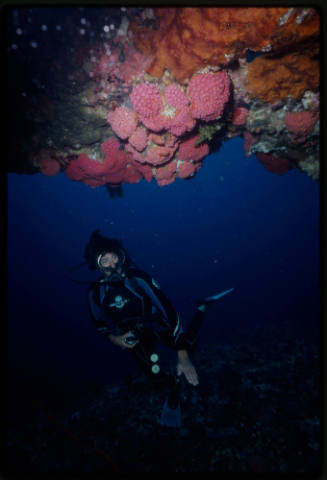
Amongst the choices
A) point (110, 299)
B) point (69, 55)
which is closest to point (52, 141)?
point (69, 55)

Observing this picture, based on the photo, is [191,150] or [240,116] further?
[191,150]

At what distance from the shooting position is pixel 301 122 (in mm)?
3744

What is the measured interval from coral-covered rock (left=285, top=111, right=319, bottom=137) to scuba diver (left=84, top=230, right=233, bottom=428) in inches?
165

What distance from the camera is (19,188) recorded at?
31.2 metres

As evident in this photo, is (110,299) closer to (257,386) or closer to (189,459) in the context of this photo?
(189,459)

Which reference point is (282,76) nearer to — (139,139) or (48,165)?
(139,139)

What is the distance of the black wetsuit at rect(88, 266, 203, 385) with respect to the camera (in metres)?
4.57

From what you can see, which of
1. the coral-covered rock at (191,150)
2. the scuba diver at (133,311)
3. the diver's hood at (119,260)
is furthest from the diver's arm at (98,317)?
the coral-covered rock at (191,150)

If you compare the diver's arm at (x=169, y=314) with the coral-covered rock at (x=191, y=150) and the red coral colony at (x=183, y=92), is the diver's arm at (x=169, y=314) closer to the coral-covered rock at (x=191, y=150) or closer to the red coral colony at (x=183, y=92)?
the red coral colony at (x=183, y=92)

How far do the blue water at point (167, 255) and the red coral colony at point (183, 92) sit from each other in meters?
2.35

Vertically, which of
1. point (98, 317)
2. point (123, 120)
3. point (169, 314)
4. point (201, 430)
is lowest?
point (201, 430)

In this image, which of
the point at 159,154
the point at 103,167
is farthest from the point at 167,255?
the point at 159,154

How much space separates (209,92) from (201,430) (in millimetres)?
7185

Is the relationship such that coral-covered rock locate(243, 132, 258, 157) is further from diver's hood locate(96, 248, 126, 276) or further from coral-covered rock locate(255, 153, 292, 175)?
diver's hood locate(96, 248, 126, 276)
